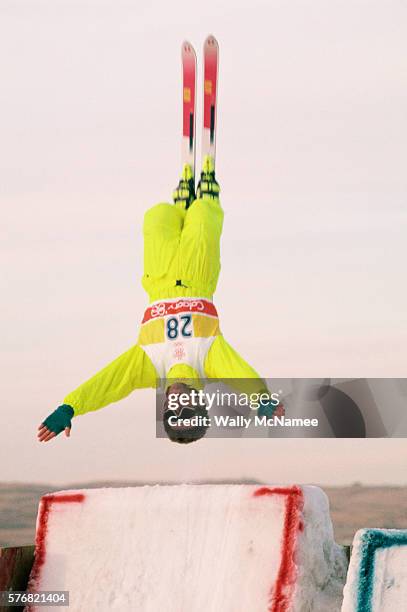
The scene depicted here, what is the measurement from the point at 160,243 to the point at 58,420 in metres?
1.40

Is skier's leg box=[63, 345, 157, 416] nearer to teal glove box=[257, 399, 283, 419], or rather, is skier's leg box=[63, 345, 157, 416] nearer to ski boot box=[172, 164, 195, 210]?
teal glove box=[257, 399, 283, 419]

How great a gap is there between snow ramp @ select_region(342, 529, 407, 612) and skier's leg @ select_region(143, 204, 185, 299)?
4.06 m

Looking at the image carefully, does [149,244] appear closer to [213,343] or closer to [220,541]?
[213,343]

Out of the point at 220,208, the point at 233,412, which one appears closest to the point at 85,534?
the point at 233,412

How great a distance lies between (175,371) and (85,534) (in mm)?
3408

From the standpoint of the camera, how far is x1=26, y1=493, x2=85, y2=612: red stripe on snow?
3.17 m

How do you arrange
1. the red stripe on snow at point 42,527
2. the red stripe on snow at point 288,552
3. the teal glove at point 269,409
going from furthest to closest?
the teal glove at point 269,409 < the red stripe on snow at point 42,527 < the red stripe on snow at point 288,552

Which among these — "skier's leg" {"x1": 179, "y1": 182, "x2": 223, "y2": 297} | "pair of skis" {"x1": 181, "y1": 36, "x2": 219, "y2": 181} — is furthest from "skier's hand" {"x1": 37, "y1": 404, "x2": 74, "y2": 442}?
"pair of skis" {"x1": 181, "y1": 36, "x2": 219, "y2": 181}

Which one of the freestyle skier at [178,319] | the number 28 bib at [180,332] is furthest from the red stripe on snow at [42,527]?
the number 28 bib at [180,332]

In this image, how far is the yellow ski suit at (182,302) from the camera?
6.46 meters

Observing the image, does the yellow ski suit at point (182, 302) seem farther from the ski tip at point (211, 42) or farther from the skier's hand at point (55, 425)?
the ski tip at point (211, 42)

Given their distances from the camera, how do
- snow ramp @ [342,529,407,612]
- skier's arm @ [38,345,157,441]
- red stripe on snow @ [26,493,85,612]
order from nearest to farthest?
snow ramp @ [342,529,407,612], red stripe on snow @ [26,493,85,612], skier's arm @ [38,345,157,441]

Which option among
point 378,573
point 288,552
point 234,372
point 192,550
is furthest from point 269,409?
point 378,573

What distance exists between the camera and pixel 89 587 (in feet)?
9.98
